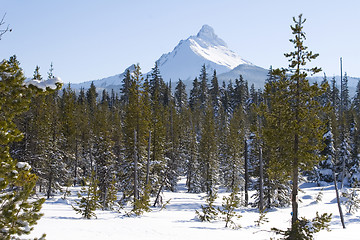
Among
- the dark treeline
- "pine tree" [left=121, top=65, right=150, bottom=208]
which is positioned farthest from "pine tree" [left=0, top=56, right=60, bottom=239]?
"pine tree" [left=121, top=65, right=150, bottom=208]

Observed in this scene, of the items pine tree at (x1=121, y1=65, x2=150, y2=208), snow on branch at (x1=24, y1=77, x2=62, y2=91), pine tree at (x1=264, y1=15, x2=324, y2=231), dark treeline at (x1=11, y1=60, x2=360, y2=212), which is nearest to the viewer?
snow on branch at (x1=24, y1=77, x2=62, y2=91)

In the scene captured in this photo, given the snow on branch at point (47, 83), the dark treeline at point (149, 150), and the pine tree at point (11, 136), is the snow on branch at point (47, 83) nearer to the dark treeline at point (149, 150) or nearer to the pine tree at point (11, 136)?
the pine tree at point (11, 136)

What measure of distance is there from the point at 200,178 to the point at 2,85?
130 feet

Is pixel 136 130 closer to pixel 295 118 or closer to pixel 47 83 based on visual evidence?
pixel 295 118

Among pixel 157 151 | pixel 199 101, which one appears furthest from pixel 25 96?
pixel 199 101

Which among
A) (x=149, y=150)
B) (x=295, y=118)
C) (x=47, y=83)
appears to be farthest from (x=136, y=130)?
(x=47, y=83)

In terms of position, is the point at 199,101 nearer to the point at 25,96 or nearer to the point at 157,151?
the point at 157,151

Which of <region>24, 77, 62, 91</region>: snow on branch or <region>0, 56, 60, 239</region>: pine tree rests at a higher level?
<region>24, 77, 62, 91</region>: snow on branch

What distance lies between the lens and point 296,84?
13766mm

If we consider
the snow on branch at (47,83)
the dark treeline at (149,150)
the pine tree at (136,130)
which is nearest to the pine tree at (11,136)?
the snow on branch at (47,83)

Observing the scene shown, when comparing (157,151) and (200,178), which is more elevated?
(157,151)

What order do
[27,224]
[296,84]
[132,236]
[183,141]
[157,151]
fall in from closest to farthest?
[27,224] → [132,236] → [296,84] → [157,151] → [183,141]

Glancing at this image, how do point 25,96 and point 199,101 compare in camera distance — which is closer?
point 25,96

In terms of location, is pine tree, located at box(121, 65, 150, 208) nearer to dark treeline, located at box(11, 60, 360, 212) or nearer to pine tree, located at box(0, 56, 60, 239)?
dark treeline, located at box(11, 60, 360, 212)
